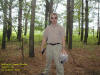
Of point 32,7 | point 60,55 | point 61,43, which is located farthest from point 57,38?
point 32,7

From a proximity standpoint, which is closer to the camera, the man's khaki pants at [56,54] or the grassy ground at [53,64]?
the man's khaki pants at [56,54]

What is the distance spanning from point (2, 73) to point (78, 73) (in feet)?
11.2

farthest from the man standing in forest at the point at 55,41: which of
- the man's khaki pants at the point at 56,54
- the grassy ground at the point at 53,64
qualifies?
the grassy ground at the point at 53,64

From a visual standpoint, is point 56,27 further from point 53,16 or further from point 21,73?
point 21,73

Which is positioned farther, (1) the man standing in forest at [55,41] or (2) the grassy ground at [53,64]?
(2) the grassy ground at [53,64]

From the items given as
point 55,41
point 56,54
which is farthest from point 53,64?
point 55,41

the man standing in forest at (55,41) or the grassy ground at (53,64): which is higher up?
the man standing in forest at (55,41)

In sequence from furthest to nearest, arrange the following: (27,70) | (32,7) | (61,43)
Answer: (32,7) < (27,70) < (61,43)

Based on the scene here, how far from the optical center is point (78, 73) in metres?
6.49

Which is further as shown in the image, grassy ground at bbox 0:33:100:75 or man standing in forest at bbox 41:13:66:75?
grassy ground at bbox 0:33:100:75

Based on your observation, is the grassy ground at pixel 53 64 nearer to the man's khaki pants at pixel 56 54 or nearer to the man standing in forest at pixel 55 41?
the man's khaki pants at pixel 56 54

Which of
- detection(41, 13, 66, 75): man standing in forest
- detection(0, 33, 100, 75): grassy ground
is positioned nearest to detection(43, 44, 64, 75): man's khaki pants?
detection(41, 13, 66, 75): man standing in forest

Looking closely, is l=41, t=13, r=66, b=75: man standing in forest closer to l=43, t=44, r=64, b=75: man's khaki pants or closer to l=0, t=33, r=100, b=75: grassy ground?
l=43, t=44, r=64, b=75: man's khaki pants

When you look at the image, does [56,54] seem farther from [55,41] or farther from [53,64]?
[53,64]
